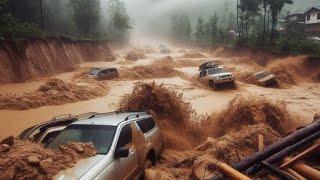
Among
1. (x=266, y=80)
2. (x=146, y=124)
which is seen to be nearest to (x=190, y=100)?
(x=266, y=80)

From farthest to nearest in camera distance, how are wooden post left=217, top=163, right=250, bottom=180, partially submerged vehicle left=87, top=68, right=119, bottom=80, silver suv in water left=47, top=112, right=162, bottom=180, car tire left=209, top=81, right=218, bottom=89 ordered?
partially submerged vehicle left=87, top=68, right=119, bottom=80
car tire left=209, top=81, right=218, bottom=89
silver suv in water left=47, top=112, right=162, bottom=180
wooden post left=217, top=163, right=250, bottom=180

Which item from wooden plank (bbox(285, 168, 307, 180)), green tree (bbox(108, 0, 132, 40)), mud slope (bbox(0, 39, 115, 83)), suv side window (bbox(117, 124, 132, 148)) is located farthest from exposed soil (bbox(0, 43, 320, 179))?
green tree (bbox(108, 0, 132, 40))

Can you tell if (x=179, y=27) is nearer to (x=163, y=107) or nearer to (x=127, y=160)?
(x=163, y=107)

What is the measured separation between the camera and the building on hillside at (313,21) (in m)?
64.9

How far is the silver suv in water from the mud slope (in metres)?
22.7

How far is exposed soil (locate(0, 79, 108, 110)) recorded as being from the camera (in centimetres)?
2200

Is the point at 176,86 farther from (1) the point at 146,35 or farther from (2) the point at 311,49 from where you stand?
(1) the point at 146,35

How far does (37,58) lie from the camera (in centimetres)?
3547

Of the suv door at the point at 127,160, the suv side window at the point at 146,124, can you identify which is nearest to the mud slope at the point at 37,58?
the suv side window at the point at 146,124

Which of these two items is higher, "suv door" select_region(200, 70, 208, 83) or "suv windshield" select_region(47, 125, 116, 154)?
"suv windshield" select_region(47, 125, 116, 154)

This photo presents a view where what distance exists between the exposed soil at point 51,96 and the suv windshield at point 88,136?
14962 millimetres

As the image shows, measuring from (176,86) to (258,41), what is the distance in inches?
875

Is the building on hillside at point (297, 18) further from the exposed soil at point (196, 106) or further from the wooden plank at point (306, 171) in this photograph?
the wooden plank at point (306, 171)

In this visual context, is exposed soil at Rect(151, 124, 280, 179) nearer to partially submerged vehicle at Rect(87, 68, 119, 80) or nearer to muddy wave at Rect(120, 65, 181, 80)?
partially submerged vehicle at Rect(87, 68, 119, 80)
